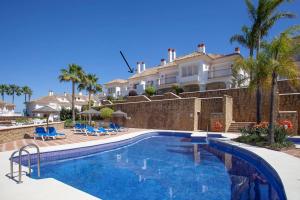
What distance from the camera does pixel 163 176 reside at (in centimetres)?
873

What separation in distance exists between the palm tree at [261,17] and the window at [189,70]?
1329cm

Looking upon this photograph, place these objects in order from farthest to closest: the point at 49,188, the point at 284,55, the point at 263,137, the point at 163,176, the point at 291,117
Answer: the point at 291,117, the point at 263,137, the point at 284,55, the point at 163,176, the point at 49,188

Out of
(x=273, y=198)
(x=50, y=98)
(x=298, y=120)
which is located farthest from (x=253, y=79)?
(x=50, y=98)

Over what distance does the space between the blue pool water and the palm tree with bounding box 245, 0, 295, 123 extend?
783 cm

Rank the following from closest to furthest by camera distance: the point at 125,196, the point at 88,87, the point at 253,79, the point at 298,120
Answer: the point at 125,196, the point at 253,79, the point at 298,120, the point at 88,87

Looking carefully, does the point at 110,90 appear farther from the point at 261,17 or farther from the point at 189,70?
the point at 261,17

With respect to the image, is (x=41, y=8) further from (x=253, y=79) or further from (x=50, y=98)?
(x=50, y=98)

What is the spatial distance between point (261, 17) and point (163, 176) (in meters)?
15.9

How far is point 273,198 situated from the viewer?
5.94 meters

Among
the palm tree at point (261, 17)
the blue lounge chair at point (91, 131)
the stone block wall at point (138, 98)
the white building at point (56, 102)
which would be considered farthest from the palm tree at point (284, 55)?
the white building at point (56, 102)

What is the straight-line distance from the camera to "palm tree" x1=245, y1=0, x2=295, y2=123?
18047mm

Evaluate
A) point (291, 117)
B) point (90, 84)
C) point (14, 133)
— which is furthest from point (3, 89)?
point (291, 117)

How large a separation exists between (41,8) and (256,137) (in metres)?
17.4

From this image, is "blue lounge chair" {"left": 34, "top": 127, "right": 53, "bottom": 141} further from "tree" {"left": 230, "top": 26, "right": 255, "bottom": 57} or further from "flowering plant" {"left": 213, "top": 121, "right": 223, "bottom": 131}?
"tree" {"left": 230, "top": 26, "right": 255, "bottom": 57}
